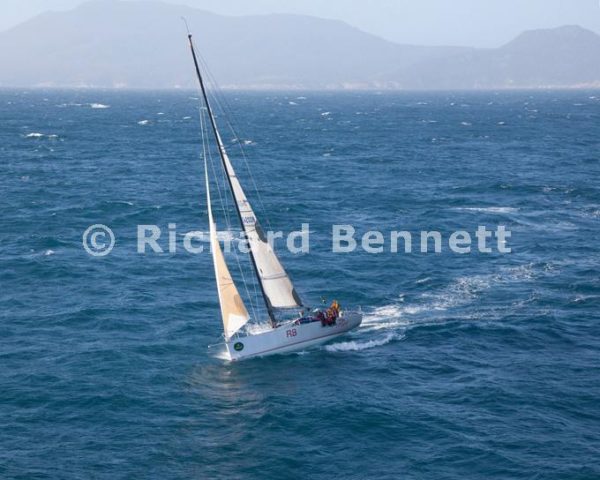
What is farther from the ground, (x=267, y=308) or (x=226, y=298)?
(x=226, y=298)

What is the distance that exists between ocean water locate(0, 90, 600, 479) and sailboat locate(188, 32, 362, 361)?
0.94 metres

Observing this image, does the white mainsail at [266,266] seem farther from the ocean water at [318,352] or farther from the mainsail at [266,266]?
the ocean water at [318,352]

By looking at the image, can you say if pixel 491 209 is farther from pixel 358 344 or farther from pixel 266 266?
pixel 266 266

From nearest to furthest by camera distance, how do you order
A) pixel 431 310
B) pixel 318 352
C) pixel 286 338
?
pixel 286 338 < pixel 318 352 < pixel 431 310

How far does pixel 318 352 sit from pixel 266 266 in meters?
6.20

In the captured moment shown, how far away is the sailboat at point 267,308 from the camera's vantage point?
4662 centimetres

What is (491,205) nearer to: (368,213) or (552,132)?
(368,213)

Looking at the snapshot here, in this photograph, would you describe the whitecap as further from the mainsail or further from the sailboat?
the mainsail

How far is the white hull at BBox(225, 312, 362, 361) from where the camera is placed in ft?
153

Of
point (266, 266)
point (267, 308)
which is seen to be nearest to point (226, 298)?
point (267, 308)

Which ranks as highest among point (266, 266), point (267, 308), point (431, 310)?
point (266, 266)

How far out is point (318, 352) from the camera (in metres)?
48.4

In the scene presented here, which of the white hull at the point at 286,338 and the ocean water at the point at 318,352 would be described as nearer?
the ocean water at the point at 318,352

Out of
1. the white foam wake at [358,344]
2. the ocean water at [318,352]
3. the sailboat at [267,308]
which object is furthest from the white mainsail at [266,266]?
the ocean water at [318,352]
